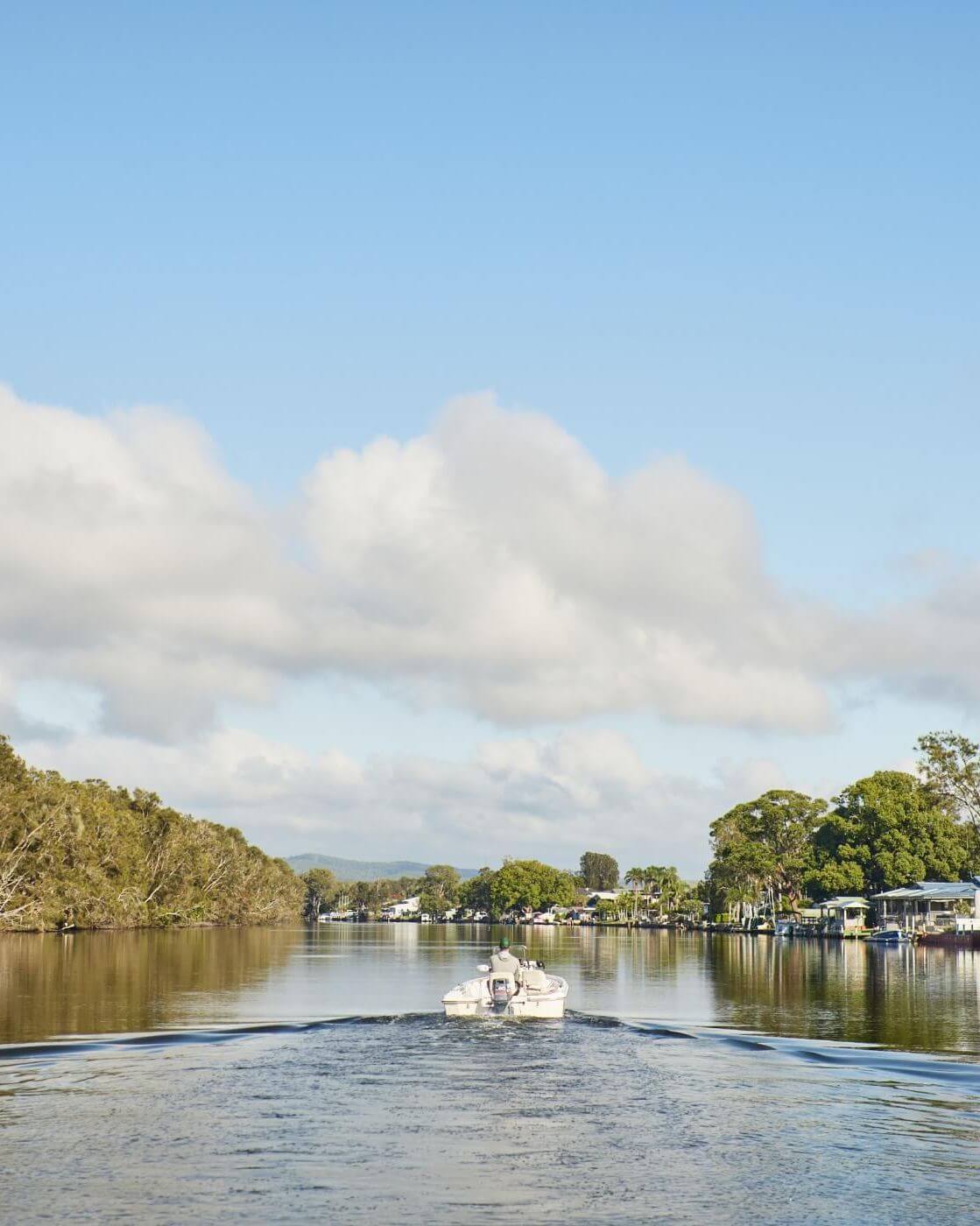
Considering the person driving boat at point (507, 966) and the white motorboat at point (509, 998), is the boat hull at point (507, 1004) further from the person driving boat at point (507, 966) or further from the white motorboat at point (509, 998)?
the person driving boat at point (507, 966)

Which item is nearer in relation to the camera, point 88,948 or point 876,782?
point 88,948

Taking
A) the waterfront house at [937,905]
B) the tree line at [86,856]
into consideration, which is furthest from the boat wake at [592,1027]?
the waterfront house at [937,905]

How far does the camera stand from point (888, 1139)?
2730cm

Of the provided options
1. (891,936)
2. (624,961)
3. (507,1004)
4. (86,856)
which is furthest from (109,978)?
(891,936)

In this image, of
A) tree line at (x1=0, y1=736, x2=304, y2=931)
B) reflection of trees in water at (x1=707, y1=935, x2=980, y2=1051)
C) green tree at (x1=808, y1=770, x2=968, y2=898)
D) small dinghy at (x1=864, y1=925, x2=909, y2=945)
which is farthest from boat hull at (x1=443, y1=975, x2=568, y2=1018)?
green tree at (x1=808, y1=770, x2=968, y2=898)

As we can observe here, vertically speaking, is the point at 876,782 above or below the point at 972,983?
above

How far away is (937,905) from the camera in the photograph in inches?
6467

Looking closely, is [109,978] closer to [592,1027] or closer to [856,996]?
[592,1027]

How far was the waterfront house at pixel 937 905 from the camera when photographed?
514ft

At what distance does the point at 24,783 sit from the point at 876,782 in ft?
364

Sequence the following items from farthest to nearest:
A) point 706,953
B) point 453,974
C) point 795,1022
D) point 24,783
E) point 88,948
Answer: point 24,783
point 706,953
point 88,948
point 453,974
point 795,1022

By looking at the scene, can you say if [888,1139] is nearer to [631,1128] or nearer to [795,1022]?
[631,1128]

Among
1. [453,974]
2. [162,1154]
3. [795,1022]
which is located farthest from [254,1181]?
[453,974]

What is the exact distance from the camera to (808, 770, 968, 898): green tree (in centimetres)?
17362
